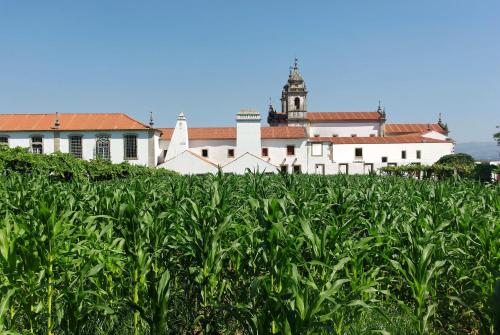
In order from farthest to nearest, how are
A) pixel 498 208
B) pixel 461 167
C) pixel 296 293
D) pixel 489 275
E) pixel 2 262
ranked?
pixel 461 167 < pixel 498 208 < pixel 489 275 < pixel 2 262 < pixel 296 293

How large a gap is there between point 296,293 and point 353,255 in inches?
75.4

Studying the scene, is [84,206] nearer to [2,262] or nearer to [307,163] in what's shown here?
[2,262]

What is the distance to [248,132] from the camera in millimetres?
53781

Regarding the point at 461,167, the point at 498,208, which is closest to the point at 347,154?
the point at 461,167

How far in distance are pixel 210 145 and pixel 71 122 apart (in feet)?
57.2

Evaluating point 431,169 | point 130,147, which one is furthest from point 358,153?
point 130,147

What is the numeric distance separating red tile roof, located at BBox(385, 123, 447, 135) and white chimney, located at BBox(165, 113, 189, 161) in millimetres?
44848

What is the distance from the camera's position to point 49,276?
4.48 meters

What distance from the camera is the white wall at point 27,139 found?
1917 inches

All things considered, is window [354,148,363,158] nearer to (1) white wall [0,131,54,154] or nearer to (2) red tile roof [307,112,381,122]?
(2) red tile roof [307,112,381,122]

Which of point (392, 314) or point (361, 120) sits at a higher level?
point (361, 120)

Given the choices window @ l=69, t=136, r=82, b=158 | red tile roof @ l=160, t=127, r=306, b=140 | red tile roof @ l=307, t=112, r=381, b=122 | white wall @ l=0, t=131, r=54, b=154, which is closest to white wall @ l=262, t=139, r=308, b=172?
red tile roof @ l=160, t=127, r=306, b=140

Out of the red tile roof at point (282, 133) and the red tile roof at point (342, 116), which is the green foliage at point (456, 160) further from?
the red tile roof at point (342, 116)

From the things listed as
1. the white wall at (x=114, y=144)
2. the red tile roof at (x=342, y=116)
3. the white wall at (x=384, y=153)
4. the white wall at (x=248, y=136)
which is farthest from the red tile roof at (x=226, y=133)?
the red tile roof at (x=342, y=116)
